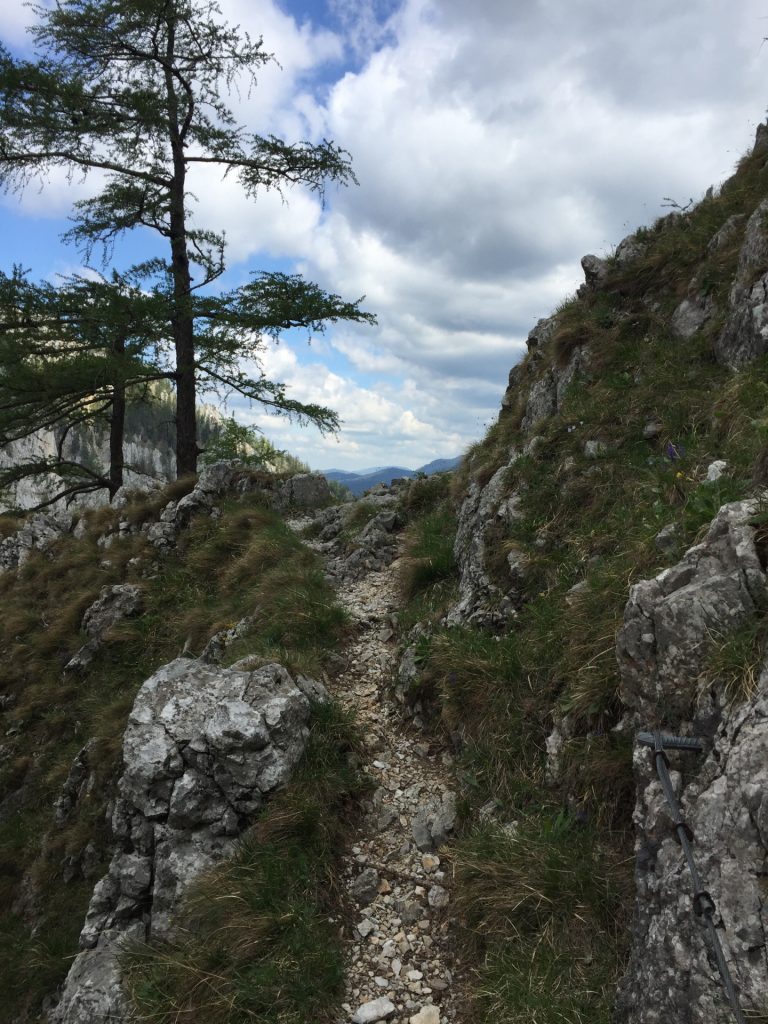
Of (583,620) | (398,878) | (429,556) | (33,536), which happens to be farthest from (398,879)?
(33,536)

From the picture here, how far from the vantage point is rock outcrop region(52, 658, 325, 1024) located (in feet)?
16.7

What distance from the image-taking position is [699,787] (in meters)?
3.14

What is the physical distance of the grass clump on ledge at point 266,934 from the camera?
3.84 meters

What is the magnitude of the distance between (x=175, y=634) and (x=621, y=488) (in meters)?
8.51

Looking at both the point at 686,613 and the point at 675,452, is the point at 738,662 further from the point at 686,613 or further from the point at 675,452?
the point at 675,452

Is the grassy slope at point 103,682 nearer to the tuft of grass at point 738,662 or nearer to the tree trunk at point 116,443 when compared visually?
the tree trunk at point 116,443

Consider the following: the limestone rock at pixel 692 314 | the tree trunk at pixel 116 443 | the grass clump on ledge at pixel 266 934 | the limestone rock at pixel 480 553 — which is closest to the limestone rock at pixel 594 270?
the limestone rock at pixel 692 314

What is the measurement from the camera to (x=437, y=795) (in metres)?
5.55

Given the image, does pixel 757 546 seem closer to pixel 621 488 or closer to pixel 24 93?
pixel 621 488

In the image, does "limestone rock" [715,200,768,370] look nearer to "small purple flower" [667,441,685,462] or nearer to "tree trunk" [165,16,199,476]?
"small purple flower" [667,441,685,462]

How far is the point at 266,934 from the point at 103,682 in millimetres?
7750

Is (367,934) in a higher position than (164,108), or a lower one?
lower

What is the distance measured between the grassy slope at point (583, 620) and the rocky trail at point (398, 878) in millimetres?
345

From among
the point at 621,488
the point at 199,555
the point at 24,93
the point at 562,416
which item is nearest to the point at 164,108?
the point at 24,93
